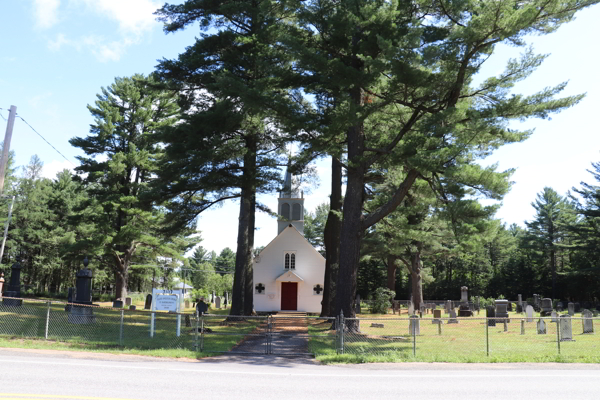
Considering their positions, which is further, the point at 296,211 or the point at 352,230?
the point at 296,211

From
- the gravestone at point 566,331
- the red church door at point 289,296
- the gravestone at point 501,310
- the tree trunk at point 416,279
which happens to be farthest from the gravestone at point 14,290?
the tree trunk at point 416,279

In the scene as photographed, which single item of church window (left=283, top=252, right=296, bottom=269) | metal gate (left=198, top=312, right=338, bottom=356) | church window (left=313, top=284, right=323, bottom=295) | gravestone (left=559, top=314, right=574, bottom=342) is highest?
church window (left=283, top=252, right=296, bottom=269)

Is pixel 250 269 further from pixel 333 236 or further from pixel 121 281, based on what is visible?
pixel 121 281

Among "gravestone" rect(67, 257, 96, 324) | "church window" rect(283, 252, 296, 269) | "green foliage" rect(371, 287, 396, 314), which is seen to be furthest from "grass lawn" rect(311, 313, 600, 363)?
"church window" rect(283, 252, 296, 269)

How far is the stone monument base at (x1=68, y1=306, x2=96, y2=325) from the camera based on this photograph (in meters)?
18.3

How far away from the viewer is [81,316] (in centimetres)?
1831

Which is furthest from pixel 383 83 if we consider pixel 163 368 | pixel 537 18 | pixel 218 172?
pixel 163 368

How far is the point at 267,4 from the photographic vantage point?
63.5 ft

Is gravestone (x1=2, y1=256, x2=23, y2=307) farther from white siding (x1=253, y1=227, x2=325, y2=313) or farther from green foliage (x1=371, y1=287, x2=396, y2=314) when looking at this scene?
green foliage (x1=371, y1=287, x2=396, y2=314)

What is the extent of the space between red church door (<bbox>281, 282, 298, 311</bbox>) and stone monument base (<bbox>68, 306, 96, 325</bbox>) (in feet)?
61.1

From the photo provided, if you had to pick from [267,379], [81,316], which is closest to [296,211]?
[81,316]

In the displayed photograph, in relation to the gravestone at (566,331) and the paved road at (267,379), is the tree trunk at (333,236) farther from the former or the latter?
the paved road at (267,379)

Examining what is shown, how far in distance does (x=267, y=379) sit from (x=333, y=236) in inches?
629

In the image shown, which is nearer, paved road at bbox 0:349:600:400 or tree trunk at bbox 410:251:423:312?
paved road at bbox 0:349:600:400
